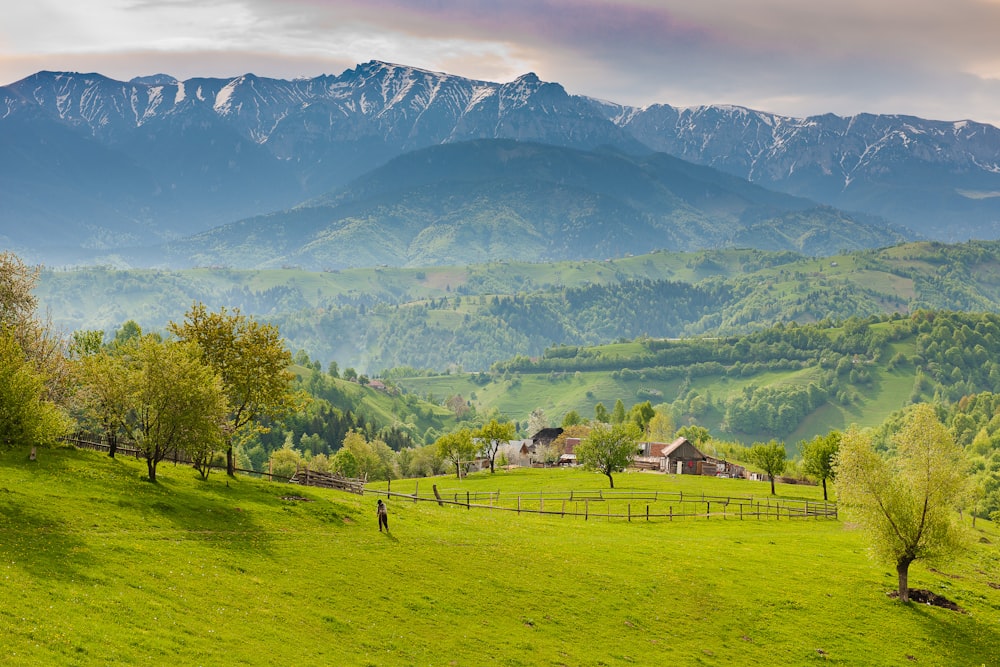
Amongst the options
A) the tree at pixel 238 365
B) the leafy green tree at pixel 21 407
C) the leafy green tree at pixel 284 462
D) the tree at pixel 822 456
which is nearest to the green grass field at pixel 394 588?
the leafy green tree at pixel 21 407

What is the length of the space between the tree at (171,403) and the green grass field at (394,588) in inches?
115

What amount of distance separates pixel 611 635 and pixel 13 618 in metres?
31.9

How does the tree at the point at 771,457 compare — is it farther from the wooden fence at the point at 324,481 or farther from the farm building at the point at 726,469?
the wooden fence at the point at 324,481

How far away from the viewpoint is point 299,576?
5041 cm

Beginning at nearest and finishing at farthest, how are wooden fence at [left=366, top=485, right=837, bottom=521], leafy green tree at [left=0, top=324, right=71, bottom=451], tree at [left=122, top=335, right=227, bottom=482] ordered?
leafy green tree at [left=0, top=324, right=71, bottom=451] → tree at [left=122, top=335, right=227, bottom=482] → wooden fence at [left=366, top=485, right=837, bottom=521]

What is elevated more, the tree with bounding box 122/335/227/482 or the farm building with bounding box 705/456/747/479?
the tree with bounding box 122/335/227/482

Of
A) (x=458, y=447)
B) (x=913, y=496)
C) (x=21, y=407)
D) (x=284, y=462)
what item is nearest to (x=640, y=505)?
(x=913, y=496)

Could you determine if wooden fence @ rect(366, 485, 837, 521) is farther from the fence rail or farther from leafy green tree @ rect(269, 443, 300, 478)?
leafy green tree @ rect(269, 443, 300, 478)

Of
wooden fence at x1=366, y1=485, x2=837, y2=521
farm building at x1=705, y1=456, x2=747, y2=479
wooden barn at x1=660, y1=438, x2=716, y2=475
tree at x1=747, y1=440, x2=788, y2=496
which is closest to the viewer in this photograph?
wooden fence at x1=366, y1=485, x2=837, y2=521

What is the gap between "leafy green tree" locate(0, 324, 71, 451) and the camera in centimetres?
5806

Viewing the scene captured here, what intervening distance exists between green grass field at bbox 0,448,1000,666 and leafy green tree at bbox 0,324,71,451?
2.09 m

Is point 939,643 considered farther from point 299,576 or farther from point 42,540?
point 42,540

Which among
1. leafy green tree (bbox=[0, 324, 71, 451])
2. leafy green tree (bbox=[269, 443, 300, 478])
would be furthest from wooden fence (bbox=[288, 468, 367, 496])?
leafy green tree (bbox=[269, 443, 300, 478])

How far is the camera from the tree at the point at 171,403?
2430 inches
